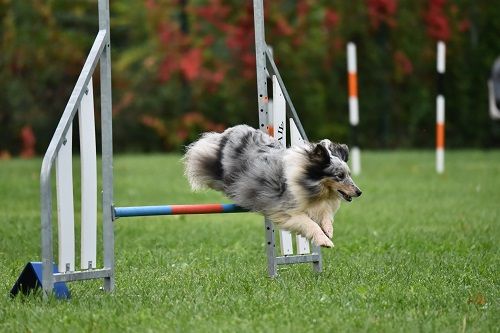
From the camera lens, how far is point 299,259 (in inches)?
262

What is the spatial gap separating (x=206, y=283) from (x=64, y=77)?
1794 cm

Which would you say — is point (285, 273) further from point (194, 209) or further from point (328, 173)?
point (194, 209)

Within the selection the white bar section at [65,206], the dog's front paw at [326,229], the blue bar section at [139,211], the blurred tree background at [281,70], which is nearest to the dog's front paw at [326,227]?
the dog's front paw at [326,229]

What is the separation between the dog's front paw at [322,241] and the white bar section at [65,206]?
1.43 metres

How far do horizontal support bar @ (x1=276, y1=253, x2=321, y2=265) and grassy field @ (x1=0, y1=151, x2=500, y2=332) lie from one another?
0.10 metres

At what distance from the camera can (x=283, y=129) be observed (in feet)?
21.9

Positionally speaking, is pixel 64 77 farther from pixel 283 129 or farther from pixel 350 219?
pixel 283 129

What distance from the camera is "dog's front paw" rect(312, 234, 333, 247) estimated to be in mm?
5984

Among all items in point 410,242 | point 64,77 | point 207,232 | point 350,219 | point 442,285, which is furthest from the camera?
point 64,77

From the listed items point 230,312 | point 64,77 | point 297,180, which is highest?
point 64,77

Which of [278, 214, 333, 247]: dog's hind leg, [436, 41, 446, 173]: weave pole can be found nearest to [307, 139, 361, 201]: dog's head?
[278, 214, 333, 247]: dog's hind leg

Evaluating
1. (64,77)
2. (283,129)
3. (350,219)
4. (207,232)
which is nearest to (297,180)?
(283,129)

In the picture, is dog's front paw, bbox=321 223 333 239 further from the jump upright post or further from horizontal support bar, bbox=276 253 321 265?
the jump upright post

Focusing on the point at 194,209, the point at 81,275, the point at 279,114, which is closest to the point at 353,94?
the point at 279,114
